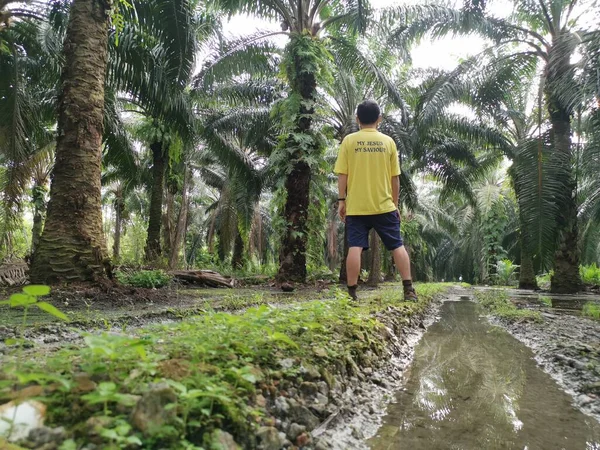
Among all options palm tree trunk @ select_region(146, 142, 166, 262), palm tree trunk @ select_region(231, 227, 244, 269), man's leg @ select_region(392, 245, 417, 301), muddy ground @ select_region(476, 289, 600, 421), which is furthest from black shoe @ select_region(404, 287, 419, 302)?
palm tree trunk @ select_region(231, 227, 244, 269)

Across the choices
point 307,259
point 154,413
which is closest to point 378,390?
point 154,413

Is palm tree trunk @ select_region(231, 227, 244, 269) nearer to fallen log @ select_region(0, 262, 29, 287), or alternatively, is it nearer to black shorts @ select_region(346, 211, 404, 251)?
fallen log @ select_region(0, 262, 29, 287)

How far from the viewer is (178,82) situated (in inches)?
282

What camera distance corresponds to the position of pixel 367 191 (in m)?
4.19

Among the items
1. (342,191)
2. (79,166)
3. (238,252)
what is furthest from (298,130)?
(238,252)

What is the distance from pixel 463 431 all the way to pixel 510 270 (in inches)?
916

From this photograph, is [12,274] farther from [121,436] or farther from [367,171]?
[121,436]

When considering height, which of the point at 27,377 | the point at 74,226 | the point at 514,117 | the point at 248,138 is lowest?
the point at 27,377

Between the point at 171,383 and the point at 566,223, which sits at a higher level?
the point at 566,223

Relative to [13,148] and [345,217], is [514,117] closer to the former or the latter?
[345,217]

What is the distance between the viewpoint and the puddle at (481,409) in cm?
163

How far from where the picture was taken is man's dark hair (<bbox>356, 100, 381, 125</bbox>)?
14.3ft

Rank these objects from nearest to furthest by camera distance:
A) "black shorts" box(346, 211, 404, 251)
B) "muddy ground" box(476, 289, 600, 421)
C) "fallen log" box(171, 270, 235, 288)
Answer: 1. "muddy ground" box(476, 289, 600, 421)
2. "black shorts" box(346, 211, 404, 251)
3. "fallen log" box(171, 270, 235, 288)

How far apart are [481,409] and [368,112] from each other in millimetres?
3142
